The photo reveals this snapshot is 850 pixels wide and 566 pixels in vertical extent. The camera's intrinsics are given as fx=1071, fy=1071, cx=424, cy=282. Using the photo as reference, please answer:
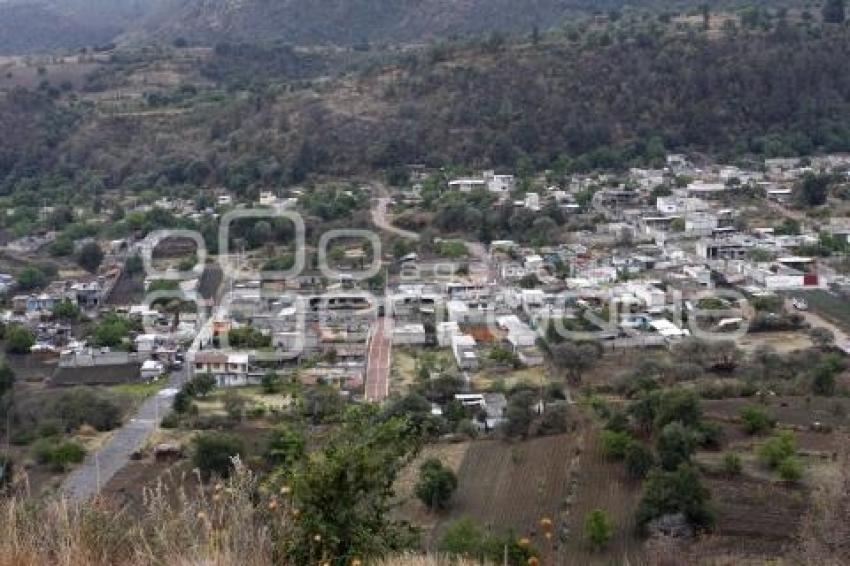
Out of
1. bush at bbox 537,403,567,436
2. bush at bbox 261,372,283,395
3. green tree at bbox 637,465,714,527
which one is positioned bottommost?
bush at bbox 261,372,283,395

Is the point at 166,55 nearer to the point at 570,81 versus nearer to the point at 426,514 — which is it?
the point at 570,81

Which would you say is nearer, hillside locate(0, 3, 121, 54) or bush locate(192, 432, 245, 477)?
bush locate(192, 432, 245, 477)

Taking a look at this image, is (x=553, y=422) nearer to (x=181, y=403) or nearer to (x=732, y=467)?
(x=732, y=467)

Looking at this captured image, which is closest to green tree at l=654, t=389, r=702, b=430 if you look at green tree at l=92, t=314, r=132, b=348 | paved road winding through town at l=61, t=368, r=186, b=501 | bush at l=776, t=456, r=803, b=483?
bush at l=776, t=456, r=803, b=483

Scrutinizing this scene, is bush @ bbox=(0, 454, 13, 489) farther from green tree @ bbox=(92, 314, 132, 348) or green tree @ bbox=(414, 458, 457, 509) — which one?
green tree @ bbox=(92, 314, 132, 348)

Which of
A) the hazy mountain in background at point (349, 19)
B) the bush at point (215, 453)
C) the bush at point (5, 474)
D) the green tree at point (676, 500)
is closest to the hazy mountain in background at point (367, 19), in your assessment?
the hazy mountain in background at point (349, 19)

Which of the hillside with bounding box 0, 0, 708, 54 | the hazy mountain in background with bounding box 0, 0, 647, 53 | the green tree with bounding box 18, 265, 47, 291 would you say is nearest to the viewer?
the green tree with bounding box 18, 265, 47, 291
